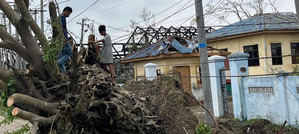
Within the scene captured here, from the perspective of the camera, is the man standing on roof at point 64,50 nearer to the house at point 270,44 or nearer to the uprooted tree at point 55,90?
the uprooted tree at point 55,90

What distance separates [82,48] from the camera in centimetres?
502

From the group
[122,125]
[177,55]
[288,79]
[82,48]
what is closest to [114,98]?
[122,125]

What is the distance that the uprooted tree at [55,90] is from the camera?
14.7 feet

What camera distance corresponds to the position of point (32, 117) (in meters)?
4.33

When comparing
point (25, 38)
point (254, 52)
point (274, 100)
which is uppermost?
point (254, 52)

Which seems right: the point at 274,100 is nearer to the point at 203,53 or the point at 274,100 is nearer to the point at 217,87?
the point at 217,87

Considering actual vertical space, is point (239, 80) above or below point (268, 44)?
below

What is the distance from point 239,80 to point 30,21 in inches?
282

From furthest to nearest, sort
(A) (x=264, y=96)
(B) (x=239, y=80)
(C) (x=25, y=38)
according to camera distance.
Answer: (B) (x=239, y=80), (A) (x=264, y=96), (C) (x=25, y=38)

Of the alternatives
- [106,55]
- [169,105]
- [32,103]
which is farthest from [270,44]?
[32,103]

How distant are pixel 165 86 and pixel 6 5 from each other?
3937 millimetres

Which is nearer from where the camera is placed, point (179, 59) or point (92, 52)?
point (92, 52)

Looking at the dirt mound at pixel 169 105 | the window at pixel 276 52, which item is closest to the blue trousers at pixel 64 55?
the dirt mound at pixel 169 105

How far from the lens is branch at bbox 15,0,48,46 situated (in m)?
4.57
